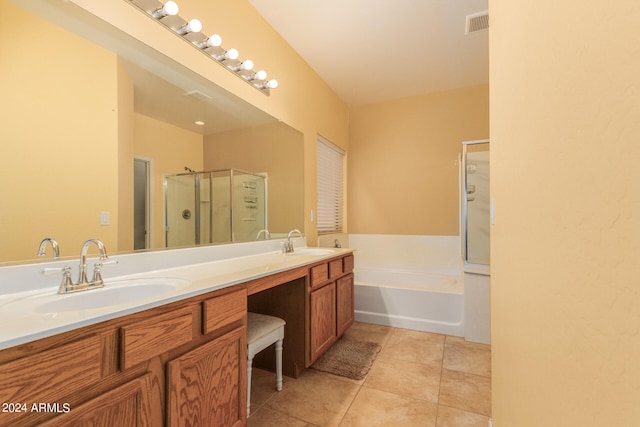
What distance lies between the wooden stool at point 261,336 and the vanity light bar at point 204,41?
1632mm

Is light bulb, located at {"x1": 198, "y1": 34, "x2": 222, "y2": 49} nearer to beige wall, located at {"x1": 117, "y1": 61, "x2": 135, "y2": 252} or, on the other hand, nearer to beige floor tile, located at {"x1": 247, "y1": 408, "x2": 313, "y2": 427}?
beige wall, located at {"x1": 117, "y1": 61, "x2": 135, "y2": 252}

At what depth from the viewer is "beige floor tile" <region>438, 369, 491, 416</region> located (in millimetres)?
1641

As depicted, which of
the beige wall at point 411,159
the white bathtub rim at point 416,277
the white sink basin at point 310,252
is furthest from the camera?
the beige wall at point 411,159

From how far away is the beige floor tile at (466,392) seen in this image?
164 centimetres

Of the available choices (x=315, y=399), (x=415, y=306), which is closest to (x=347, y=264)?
(x=415, y=306)

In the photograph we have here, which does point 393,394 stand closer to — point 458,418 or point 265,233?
point 458,418

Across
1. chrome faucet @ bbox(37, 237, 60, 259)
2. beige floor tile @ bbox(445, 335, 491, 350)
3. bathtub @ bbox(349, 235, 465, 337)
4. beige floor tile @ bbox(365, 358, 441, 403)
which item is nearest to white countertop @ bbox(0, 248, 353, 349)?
chrome faucet @ bbox(37, 237, 60, 259)

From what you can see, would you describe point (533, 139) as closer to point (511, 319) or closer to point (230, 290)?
point (511, 319)

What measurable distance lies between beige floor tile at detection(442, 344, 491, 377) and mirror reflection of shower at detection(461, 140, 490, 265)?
→ 843 mm

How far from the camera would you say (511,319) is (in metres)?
0.92

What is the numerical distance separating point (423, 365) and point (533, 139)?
1.93 m

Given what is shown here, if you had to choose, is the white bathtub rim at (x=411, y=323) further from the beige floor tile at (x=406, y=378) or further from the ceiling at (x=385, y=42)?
the ceiling at (x=385, y=42)

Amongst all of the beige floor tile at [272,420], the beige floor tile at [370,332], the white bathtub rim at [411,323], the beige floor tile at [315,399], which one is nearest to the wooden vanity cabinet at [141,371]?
the beige floor tile at [272,420]

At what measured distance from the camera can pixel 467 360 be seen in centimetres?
218
